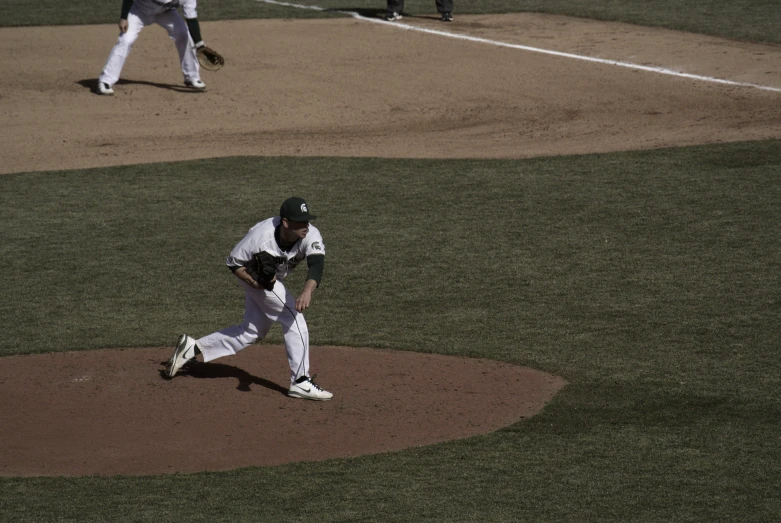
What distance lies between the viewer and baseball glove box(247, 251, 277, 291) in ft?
22.9

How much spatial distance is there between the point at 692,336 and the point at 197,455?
3875 millimetres

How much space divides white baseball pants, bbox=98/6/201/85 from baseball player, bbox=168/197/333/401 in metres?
8.37

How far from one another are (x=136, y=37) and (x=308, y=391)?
9.15 m

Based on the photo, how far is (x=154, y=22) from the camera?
1498 centimetres

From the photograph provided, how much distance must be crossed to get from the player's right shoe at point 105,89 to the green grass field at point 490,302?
2980mm

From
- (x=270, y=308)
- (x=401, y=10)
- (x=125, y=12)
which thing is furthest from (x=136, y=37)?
(x=270, y=308)

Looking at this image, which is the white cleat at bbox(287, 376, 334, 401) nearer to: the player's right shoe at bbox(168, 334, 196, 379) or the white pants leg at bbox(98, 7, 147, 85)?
the player's right shoe at bbox(168, 334, 196, 379)

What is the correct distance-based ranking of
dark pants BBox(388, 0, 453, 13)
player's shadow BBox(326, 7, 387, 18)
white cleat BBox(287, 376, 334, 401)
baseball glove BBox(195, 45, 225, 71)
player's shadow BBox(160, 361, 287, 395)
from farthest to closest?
player's shadow BBox(326, 7, 387, 18) < dark pants BBox(388, 0, 453, 13) < baseball glove BBox(195, 45, 225, 71) < player's shadow BBox(160, 361, 287, 395) < white cleat BBox(287, 376, 334, 401)

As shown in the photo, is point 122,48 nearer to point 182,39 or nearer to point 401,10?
point 182,39

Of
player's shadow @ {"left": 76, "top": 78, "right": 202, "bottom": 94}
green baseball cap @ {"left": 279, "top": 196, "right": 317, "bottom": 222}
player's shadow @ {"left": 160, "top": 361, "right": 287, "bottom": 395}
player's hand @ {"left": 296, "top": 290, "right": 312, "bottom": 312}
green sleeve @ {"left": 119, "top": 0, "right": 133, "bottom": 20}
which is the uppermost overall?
green sleeve @ {"left": 119, "top": 0, "right": 133, "bottom": 20}

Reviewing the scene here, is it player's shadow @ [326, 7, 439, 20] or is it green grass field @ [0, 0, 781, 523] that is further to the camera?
player's shadow @ [326, 7, 439, 20]

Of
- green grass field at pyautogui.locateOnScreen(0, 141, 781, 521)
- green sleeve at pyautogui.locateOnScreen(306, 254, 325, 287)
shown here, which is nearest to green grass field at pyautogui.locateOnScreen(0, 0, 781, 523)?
green grass field at pyautogui.locateOnScreen(0, 141, 781, 521)

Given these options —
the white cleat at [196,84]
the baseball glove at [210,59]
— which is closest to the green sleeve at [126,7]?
the baseball glove at [210,59]

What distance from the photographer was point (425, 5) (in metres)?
21.5
